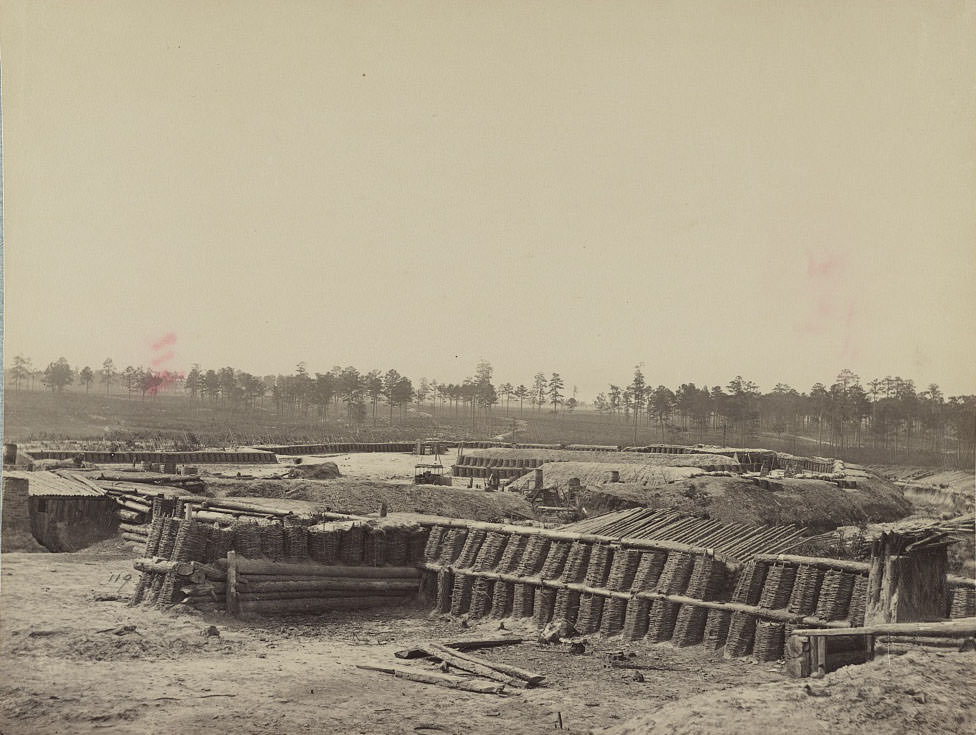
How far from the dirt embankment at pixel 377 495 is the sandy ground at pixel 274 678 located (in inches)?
381

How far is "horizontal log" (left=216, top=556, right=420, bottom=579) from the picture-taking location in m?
13.1

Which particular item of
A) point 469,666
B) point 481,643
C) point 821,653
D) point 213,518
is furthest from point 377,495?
point 821,653

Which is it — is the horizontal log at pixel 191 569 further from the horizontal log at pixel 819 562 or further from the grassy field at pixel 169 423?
the horizontal log at pixel 819 562

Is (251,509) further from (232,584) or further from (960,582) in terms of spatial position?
(960,582)

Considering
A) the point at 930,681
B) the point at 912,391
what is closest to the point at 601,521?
the point at 912,391

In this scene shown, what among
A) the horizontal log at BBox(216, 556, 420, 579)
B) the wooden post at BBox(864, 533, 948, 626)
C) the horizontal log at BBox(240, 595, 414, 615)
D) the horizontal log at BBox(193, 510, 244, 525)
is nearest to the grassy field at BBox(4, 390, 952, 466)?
the horizontal log at BBox(193, 510, 244, 525)

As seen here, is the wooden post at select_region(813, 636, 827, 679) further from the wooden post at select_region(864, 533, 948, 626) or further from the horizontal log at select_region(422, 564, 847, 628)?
the horizontal log at select_region(422, 564, 847, 628)

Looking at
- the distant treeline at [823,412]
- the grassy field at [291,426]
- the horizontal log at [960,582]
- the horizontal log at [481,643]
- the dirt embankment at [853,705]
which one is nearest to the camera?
the dirt embankment at [853,705]

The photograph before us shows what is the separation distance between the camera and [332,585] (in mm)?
13680

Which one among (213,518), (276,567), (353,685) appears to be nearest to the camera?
(353,685)

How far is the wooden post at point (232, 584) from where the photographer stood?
1289cm

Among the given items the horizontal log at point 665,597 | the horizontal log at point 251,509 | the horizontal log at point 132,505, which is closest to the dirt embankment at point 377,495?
the horizontal log at point 132,505

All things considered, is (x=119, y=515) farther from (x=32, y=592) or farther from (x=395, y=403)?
(x=395, y=403)

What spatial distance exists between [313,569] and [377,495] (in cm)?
987
